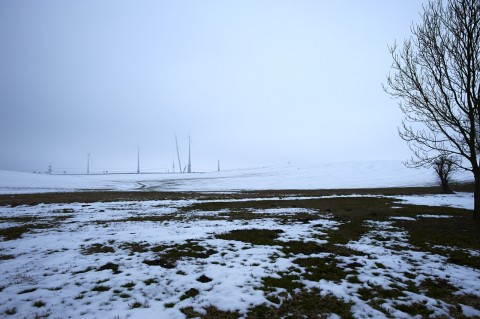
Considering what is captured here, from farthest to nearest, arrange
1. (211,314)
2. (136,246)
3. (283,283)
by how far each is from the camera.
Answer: (136,246), (283,283), (211,314)

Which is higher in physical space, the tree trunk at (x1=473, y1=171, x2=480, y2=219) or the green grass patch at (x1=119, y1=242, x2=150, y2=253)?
the tree trunk at (x1=473, y1=171, x2=480, y2=219)

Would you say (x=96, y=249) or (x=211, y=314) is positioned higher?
(x=96, y=249)

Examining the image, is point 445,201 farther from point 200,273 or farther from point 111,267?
point 111,267

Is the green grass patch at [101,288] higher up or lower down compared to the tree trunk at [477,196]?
lower down

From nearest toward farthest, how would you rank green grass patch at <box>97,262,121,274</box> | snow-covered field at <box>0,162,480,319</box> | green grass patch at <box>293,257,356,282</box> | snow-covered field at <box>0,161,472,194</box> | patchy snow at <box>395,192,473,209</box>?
snow-covered field at <box>0,162,480,319</box>
green grass patch at <box>293,257,356,282</box>
green grass patch at <box>97,262,121,274</box>
patchy snow at <box>395,192,473,209</box>
snow-covered field at <box>0,161,472,194</box>

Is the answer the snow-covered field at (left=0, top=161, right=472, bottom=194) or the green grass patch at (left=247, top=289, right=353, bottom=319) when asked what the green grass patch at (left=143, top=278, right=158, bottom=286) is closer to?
the green grass patch at (left=247, top=289, right=353, bottom=319)

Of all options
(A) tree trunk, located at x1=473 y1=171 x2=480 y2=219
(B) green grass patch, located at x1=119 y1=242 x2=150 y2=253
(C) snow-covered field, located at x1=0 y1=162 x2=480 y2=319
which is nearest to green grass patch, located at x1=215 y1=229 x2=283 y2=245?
(C) snow-covered field, located at x1=0 y1=162 x2=480 y2=319

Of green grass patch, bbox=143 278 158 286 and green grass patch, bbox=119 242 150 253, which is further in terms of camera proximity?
green grass patch, bbox=119 242 150 253

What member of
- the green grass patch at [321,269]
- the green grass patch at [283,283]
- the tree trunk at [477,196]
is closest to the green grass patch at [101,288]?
the green grass patch at [283,283]

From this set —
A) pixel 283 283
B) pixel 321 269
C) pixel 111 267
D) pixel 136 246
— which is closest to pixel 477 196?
pixel 321 269

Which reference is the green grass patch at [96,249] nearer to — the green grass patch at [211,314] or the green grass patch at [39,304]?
the green grass patch at [39,304]

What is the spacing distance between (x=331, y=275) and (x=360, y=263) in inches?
68.3

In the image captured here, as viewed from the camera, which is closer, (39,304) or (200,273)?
(39,304)

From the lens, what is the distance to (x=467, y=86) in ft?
50.1
